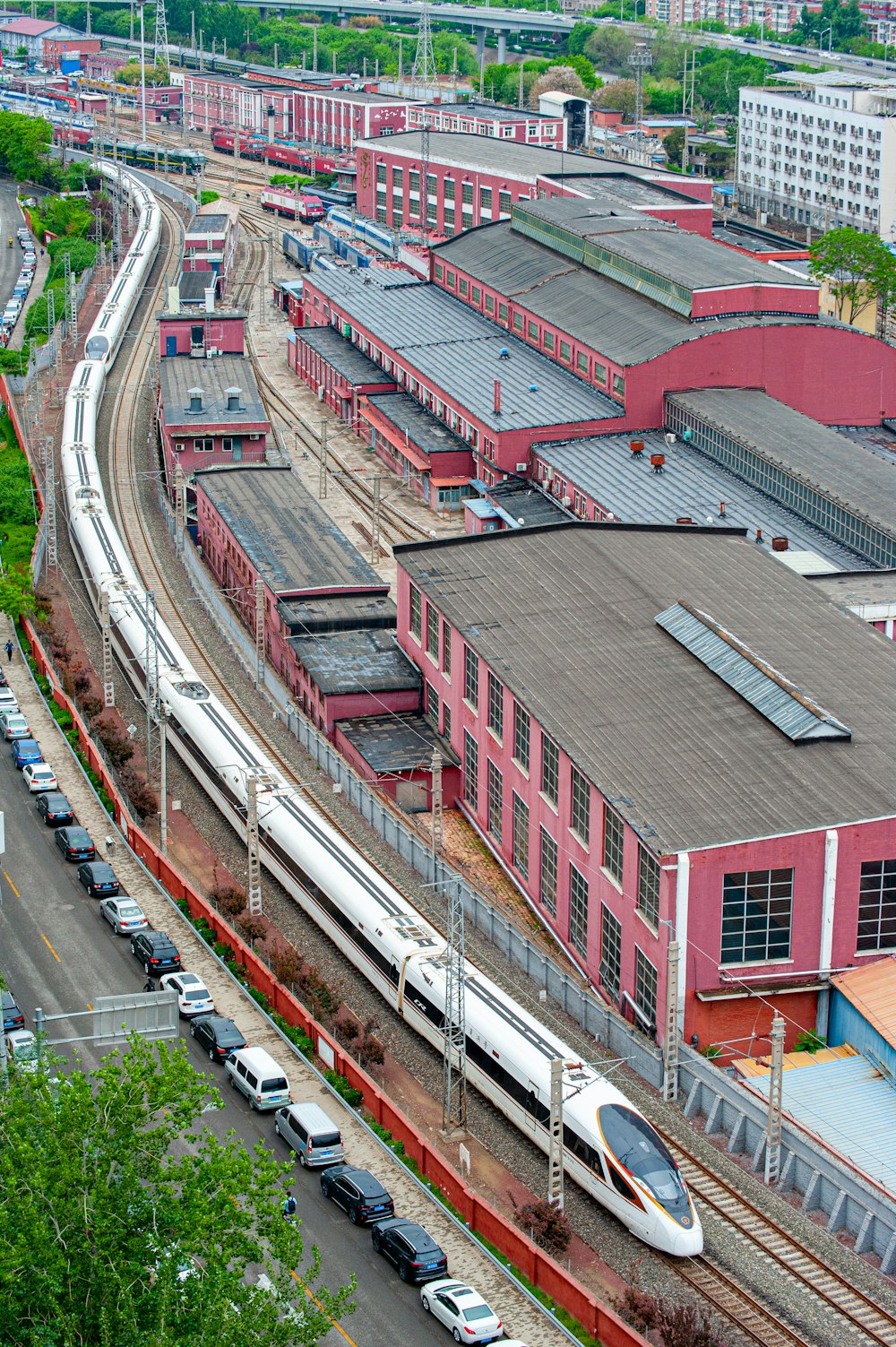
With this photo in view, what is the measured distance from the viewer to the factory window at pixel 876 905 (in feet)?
174

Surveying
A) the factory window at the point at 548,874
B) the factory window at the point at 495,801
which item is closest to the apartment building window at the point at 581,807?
the factory window at the point at 548,874

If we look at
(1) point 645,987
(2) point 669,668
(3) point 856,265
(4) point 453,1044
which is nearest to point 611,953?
(1) point 645,987

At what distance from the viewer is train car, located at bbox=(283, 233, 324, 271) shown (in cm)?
15738

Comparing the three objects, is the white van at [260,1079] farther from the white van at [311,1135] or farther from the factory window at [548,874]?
the factory window at [548,874]

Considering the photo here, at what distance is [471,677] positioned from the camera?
67.3m

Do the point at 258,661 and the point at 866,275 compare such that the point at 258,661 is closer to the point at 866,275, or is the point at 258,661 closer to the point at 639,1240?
the point at 639,1240

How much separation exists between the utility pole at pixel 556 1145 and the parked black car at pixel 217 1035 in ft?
34.0

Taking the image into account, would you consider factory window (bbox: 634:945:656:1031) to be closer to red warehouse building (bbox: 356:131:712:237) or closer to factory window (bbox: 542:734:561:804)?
factory window (bbox: 542:734:561:804)

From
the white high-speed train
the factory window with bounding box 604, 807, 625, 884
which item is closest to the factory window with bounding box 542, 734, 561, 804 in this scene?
the factory window with bounding box 604, 807, 625, 884

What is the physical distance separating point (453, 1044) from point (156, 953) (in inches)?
420

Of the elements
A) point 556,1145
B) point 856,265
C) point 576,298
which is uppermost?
point 856,265

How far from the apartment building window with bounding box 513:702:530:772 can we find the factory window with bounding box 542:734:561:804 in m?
1.73

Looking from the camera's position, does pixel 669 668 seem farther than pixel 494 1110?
Yes

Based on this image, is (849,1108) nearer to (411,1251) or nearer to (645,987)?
(645,987)
